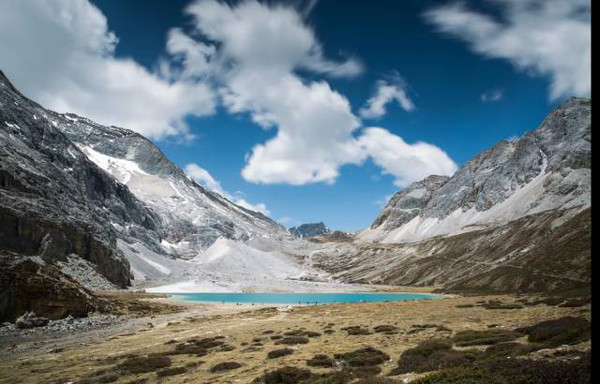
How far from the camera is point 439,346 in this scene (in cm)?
2519

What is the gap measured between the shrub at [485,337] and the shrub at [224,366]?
583 inches

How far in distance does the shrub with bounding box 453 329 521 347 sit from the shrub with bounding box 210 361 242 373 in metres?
14.8

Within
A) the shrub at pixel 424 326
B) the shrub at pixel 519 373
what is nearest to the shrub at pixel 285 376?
the shrub at pixel 519 373

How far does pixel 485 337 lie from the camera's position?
26.6 m

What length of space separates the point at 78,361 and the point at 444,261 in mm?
166363

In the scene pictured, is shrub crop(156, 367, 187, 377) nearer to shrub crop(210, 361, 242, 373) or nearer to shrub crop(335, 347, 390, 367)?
shrub crop(210, 361, 242, 373)

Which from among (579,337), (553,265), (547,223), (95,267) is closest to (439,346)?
(579,337)

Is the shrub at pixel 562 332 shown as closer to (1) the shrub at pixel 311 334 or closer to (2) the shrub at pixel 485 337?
(2) the shrub at pixel 485 337

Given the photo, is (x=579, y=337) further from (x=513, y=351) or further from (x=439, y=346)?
(x=439, y=346)

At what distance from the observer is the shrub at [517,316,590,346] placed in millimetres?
20453

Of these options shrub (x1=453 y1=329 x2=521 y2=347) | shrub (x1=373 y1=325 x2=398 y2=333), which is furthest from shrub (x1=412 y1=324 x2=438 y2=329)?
shrub (x1=453 y1=329 x2=521 y2=347)

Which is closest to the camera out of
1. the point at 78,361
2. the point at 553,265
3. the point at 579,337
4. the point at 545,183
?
the point at 579,337

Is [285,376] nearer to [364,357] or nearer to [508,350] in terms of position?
[364,357]

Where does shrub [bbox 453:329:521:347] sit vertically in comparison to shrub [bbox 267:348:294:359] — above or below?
above
